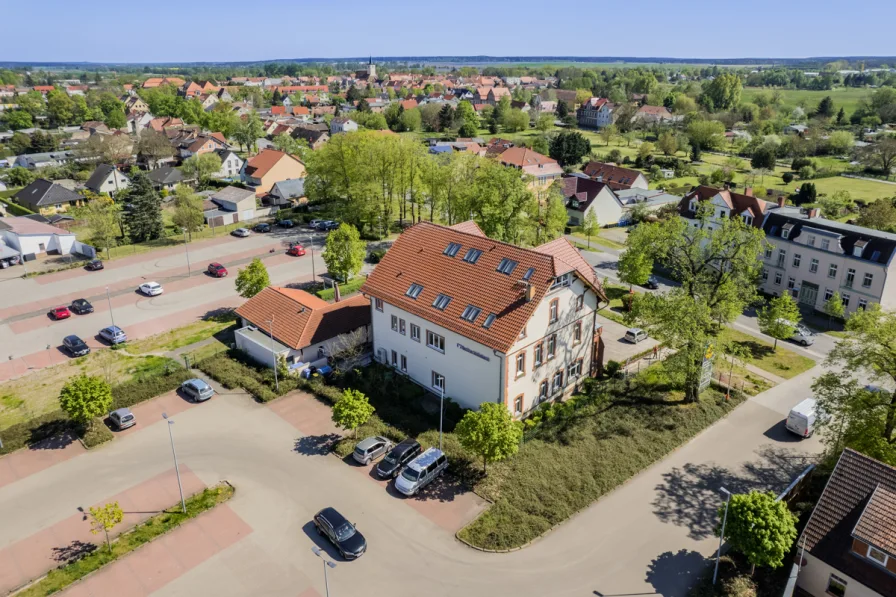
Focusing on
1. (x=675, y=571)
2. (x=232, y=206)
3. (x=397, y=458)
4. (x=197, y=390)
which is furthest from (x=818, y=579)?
(x=232, y=206)

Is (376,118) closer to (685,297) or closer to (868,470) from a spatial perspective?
(685,297)

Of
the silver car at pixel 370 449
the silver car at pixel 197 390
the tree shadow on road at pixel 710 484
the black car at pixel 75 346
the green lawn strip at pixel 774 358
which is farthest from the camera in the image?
the black car at pixel 75 346

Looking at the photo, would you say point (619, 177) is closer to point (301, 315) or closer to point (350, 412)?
point (301, 315)

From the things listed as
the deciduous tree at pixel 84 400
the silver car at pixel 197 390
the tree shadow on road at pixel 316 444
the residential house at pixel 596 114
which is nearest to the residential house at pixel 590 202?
the tree shadow on road at pixel 316 444

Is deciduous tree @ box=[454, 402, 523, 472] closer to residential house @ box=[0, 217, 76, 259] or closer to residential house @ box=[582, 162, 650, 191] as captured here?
residential house @ box=[0, 217, 76, 259]

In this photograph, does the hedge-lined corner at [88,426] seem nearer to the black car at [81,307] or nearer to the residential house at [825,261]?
the black car at [81,307]
